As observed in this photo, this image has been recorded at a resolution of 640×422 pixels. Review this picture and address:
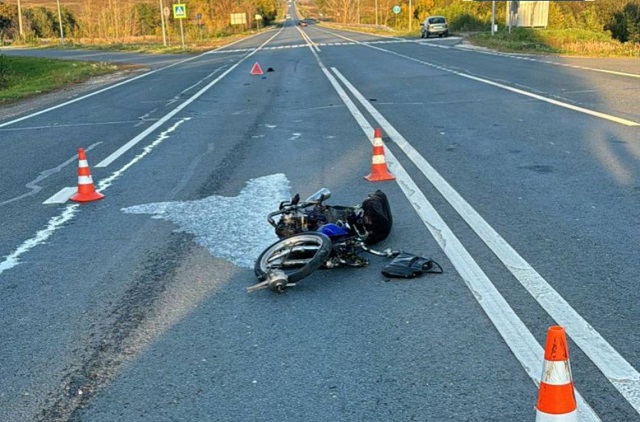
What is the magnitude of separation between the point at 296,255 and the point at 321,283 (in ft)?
1.32

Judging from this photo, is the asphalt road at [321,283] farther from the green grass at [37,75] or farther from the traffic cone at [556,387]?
the green grass at [37,75]

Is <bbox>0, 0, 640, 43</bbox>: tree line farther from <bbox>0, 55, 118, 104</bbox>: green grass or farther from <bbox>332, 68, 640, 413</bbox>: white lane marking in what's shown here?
<bbox>332, 68, 640, 413</bbox>: white lane marking

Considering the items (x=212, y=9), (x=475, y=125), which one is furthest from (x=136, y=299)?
(x=212, y=9)

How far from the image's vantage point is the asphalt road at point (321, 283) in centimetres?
363

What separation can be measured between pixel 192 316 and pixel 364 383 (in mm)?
1457

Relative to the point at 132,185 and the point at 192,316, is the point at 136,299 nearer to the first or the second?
the point at 192,316

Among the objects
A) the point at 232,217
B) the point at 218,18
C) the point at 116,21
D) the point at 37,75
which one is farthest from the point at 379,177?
the point at 218,18

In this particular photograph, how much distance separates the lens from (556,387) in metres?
2.77

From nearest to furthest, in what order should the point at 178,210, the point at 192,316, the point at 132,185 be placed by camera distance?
the point at 192,316
the point at 178,210
the point at 132,185

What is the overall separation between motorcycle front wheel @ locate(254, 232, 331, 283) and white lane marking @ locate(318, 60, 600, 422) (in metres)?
0.99

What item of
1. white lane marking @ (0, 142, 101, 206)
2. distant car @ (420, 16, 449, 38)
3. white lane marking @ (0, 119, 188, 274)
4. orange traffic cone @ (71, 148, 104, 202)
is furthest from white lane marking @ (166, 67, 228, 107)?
distant car @ (420, 16, 449, 38)

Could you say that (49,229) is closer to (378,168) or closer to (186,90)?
(378,168)

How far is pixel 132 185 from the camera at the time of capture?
881cm

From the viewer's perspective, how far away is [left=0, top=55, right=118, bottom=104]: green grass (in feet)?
80.3
